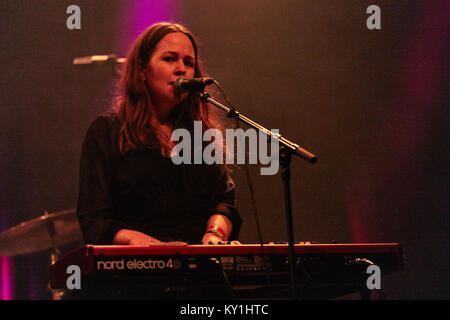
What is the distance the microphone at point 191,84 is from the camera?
2.16 meters

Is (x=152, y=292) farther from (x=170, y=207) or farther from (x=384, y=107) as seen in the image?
(x=384, y=107)

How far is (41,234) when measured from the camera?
3424 millimetres

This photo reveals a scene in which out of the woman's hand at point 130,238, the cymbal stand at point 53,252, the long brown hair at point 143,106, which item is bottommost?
the cymbal stand at point 53,252

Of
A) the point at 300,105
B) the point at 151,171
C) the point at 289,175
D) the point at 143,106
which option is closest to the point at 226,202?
the point at 151,171

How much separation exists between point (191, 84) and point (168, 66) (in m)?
0.48

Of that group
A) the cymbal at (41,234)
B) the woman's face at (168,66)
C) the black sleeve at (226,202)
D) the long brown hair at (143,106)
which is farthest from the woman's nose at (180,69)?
the cymbal at (41,234)

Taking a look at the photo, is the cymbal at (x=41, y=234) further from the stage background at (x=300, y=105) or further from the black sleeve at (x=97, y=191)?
the black sleeve at (x=97, y=191)

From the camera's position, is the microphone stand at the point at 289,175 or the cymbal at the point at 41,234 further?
the cymbal at the point at 41,234

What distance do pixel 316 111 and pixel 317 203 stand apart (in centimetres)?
65

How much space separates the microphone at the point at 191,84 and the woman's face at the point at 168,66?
33cm

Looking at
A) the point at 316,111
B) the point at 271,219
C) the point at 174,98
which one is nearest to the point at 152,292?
the point at 174,98

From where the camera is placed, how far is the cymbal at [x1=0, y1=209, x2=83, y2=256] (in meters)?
3.30

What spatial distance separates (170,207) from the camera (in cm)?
252

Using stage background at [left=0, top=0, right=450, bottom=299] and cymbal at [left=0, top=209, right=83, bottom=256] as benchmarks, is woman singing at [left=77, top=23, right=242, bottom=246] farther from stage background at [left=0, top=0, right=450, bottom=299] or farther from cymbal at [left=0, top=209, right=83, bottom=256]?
stage background at [left=0, top=0, right=450, bottom=299]
